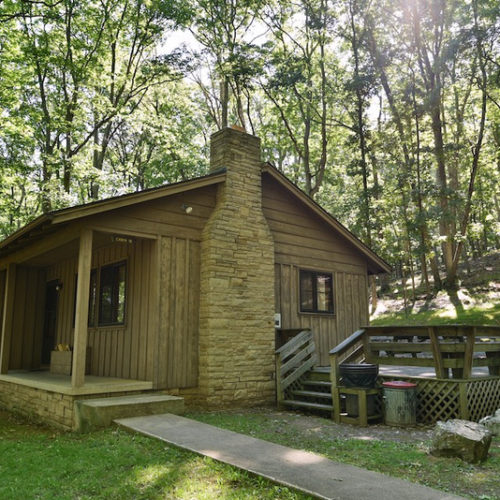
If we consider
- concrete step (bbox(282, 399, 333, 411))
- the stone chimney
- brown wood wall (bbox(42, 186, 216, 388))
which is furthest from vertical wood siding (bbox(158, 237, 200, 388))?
concrete step (bbox(282, 399, 333, 411))

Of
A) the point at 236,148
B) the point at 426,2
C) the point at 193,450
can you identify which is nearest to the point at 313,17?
the point at 426,2

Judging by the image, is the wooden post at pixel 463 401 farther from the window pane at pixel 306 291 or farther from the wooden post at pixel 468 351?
the window pane at pixel 306 291

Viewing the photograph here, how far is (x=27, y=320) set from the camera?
1240 centimetres

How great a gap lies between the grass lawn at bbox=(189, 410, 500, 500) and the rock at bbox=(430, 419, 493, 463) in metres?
0.09

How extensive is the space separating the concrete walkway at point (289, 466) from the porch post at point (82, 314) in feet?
4.26

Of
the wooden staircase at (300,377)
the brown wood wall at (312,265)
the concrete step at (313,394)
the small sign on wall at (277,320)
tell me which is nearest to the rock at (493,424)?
the concrete step at (313,394)

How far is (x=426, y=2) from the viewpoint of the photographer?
21812 millimetres

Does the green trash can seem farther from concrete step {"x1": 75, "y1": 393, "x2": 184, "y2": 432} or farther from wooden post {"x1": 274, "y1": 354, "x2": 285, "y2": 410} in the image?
concrete step {"x1": 75, "y1": 393, "x2": 184, "y2": 432}

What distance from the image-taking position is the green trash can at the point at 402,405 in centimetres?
756

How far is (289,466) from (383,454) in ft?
5.01

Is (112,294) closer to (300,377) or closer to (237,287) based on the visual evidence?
(237,287)

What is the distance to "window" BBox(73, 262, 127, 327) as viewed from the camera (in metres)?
9.63

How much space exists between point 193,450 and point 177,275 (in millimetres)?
4128

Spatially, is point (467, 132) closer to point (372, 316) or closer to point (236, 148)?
point (372, 316)
